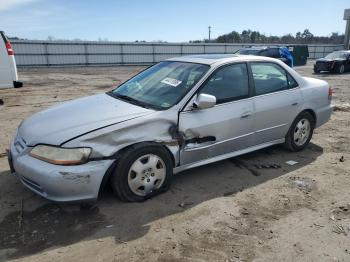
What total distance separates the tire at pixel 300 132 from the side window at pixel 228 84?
1251mm

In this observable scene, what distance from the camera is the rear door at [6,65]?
903 cm

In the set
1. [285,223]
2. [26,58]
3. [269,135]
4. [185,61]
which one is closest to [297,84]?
[269,135]

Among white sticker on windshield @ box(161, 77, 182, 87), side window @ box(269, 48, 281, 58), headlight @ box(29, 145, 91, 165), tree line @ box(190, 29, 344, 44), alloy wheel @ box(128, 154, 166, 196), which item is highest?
tree line @ box(190, 29, 344, 44)

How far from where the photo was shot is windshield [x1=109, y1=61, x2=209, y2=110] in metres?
4.08

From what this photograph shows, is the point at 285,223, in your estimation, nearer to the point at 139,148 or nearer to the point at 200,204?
the point at 200,204

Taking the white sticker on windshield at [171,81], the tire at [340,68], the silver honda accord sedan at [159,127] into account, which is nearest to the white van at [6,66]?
the silver honda accord sedan at [159,127]

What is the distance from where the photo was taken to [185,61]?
470 centimetres

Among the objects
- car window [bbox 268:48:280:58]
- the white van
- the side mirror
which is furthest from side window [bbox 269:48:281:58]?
the side mirror

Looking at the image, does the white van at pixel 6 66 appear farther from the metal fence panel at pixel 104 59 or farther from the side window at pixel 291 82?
the metal fence panel at pixel 104 59

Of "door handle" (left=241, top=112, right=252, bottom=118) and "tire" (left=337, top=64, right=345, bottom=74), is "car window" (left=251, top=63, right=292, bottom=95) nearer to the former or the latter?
"door handle" (left=241, top=112, right=252, bottom=118)

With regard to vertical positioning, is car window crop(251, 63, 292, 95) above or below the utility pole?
below

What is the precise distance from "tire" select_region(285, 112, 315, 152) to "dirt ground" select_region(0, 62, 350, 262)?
517 millimetres

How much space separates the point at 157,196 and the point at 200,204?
1.71 feet

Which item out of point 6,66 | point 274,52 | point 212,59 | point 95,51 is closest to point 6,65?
point 6,66
